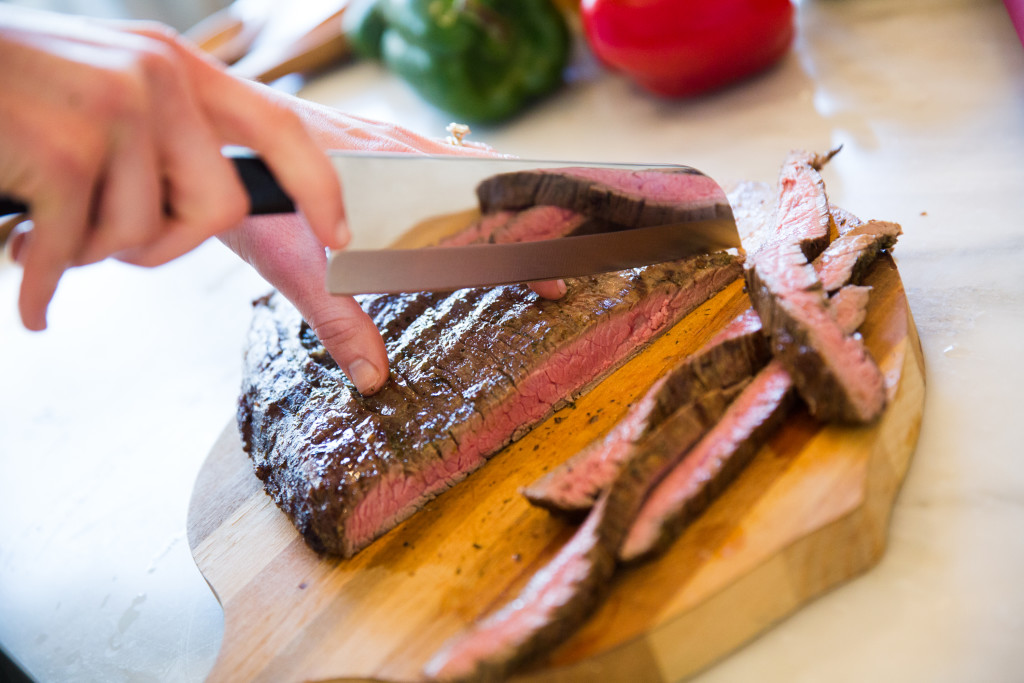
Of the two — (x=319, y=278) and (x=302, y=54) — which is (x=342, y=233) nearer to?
(x=319, y=278)

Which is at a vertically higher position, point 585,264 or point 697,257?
point 585,264

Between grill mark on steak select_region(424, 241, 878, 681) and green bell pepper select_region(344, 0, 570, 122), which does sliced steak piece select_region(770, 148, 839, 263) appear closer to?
grill mark on steak select_region(424, 241, 878, 681)

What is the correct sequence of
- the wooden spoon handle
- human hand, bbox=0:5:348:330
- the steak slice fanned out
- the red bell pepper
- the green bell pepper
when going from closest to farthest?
1. human hand, bbox=0:5:348:330
2. the steak slice fanned out
3. the red bell pepper
4. the green bell pepper
5. the wooden spoon handle

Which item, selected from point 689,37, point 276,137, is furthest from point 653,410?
point 689,37

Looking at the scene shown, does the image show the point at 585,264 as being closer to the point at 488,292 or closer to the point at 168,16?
the point at 488,292

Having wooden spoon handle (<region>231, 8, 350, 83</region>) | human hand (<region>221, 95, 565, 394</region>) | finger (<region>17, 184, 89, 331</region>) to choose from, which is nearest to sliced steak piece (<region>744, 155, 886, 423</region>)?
human hand (<region>221, 95, 565, 394</region>)

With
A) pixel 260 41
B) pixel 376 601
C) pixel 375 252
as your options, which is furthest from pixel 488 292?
pixel 260 41

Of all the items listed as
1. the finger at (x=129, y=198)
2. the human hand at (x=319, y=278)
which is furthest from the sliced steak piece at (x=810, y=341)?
the finger at (x=129, y=198)
